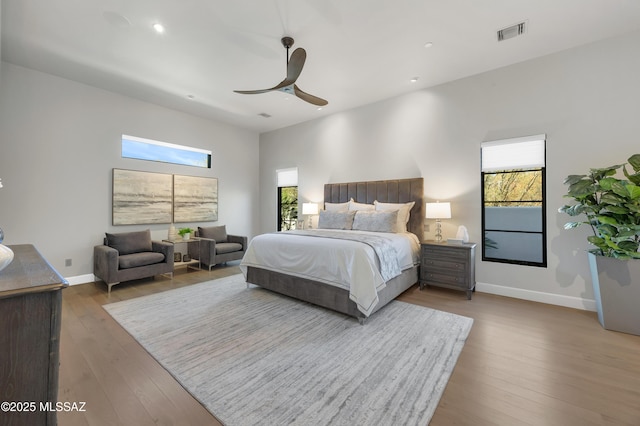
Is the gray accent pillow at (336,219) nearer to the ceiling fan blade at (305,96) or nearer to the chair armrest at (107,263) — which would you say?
the ceiling fan blade at (305,96)

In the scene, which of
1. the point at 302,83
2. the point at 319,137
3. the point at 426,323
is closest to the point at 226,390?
the point at 426,323

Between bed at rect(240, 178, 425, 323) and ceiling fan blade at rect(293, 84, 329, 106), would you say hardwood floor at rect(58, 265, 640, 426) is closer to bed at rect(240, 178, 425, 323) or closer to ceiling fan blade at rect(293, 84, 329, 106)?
bed at rect(240, 178, 425, 323)

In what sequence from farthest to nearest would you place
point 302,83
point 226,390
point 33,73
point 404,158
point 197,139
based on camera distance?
point 197,139, point 404,158, point 302,83, point 33,73, point 226,390

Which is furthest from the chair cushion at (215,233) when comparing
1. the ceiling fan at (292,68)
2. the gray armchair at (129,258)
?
the ceiling fan at (292,68)

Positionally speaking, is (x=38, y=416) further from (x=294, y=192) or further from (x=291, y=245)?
(x=294, y=192)

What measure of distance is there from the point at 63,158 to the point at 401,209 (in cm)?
563

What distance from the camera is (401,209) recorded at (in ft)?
14.7

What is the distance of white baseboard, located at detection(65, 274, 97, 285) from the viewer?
432 cm

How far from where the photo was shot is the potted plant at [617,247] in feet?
8.60

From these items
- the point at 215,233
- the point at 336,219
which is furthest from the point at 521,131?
the point at 215,233

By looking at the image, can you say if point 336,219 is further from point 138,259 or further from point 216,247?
point 138,259

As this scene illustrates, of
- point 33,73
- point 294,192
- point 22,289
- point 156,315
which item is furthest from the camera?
point 294,192

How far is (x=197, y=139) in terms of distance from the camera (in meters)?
5.93

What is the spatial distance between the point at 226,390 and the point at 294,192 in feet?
17.2
